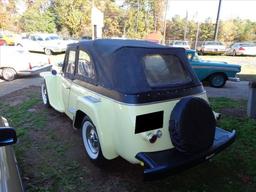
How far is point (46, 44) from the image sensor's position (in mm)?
21375

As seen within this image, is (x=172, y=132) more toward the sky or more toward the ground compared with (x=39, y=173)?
more toward the sky

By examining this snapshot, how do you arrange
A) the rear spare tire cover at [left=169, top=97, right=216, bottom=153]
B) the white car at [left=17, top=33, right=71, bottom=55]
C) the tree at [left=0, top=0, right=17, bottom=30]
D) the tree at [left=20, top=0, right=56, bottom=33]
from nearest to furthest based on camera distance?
the rear spare tire cover at [left=169, top=97, right=216, bottom=153] → the white car at [left=17, top=33, right=71, bottom=55] → the tree at [left=0, top=0, right=17, bottom=30] → the tree at [left=20, top=0, right=56, bottom=33]

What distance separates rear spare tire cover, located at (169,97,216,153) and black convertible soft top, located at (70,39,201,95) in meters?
0.42

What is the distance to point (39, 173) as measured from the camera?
3.75 m

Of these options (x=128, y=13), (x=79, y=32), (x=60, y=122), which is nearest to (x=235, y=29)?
(x=128, y=13)

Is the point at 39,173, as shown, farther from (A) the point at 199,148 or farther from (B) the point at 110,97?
(A) the point at 199,148

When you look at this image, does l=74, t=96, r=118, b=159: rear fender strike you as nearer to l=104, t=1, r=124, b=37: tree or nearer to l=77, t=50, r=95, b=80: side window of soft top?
l=77, t=50, r=95, b=80: side window of soft top

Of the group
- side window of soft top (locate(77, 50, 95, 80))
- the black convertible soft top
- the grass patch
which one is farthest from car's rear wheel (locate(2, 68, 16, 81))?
the black convertible soft top

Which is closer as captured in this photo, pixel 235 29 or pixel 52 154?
pixel 52 154

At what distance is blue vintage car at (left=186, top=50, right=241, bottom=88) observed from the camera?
10.3 meters

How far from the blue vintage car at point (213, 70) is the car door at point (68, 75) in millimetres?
6140

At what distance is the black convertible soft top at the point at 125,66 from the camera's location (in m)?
3.35

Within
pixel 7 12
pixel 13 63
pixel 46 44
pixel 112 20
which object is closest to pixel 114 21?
pixel 112 20

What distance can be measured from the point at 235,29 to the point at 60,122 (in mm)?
52024
